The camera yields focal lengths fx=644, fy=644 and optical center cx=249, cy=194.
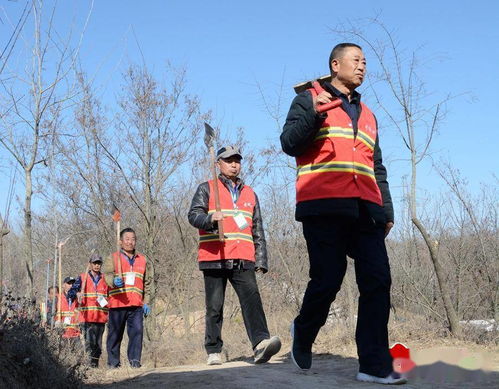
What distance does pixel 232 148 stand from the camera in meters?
6.58

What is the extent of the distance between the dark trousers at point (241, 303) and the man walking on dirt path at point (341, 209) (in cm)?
160

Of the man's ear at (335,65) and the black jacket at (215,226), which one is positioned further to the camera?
the black jacket at (215,226)

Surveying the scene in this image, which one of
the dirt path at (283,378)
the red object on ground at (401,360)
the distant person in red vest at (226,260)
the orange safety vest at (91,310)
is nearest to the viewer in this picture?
the dirt path at (283,378)

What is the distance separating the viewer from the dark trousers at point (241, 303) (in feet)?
19.9

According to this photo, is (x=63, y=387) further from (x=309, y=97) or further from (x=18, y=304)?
(x=309, y=97)

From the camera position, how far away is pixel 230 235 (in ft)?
20.3

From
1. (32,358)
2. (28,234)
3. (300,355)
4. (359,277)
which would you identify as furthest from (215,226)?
(28,234)

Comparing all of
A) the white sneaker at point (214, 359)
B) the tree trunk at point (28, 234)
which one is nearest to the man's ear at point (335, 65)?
the white sneaker at point (214, 359)

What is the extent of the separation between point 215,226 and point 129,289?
9.66 feet

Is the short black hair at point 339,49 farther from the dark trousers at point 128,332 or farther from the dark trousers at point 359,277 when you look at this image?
the dark trousers at point 128,332

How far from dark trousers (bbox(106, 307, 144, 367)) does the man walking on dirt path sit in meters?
4.23

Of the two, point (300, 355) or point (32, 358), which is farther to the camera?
point (300, 355)

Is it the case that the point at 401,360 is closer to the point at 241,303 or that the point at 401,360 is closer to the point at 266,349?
the point at 266,349

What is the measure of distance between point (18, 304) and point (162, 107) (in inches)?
336
